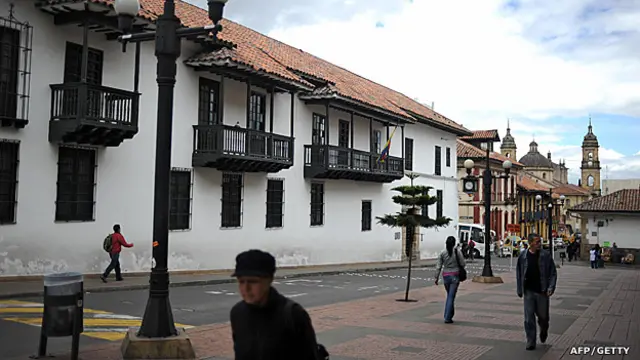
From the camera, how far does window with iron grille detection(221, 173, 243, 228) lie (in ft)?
76.3

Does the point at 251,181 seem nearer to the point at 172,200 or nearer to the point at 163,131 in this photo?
the point at 172,200

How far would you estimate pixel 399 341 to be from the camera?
32.6ft

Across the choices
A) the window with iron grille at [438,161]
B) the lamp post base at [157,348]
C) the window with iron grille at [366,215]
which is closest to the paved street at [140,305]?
the lamp post base at [157,348]

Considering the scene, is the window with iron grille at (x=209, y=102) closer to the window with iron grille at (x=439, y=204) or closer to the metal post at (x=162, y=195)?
the metal post at (x=162, y=195)

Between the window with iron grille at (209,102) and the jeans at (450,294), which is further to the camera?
the window with iron grille at (209,102)

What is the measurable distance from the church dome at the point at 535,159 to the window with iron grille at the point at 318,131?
100965 mm

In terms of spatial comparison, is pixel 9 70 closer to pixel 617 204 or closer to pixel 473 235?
pixel 473 235

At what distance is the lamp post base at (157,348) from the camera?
7.52 meters

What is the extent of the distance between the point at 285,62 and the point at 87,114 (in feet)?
43.7

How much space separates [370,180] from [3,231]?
781 inches

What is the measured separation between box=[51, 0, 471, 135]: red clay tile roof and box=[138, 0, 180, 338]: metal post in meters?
9.59

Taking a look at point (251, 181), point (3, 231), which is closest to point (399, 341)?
point (3, 231)

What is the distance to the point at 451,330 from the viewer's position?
36.5 ft

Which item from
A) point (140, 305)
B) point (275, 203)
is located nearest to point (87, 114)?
point (140, 305)
